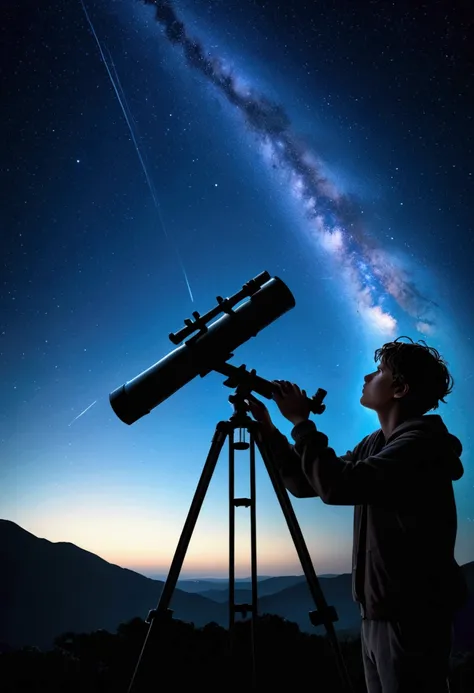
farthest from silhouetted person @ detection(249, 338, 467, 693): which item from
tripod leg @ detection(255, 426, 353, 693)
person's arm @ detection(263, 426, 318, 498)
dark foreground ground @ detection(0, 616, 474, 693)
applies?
dark foreground ground @ detection(0, 616, 474, 693)

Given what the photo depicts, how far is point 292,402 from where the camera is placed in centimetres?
154

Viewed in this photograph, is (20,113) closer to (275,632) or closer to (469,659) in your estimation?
(275,632)

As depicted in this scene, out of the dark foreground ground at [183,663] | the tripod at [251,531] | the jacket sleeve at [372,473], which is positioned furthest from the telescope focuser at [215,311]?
the dark foreground ground at [183,663]

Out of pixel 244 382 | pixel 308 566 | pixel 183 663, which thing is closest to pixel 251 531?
pixel 308 566

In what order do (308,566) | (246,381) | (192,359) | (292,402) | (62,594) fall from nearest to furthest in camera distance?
(292,402) → (308,566) → (246,381) → (192,359) → (62,594)

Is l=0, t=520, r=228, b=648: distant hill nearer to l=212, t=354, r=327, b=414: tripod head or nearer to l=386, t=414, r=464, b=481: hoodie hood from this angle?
l=212, t=354, r=327, b=414: tripod head

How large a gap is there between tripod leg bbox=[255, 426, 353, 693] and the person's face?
0.45 metres

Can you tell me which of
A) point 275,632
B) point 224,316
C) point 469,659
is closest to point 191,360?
point 224,316

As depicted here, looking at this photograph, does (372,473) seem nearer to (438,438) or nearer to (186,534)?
(438,438)

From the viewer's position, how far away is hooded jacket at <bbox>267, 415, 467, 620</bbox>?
4.04ft

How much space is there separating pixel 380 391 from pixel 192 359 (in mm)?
746

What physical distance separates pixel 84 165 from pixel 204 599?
584 cm

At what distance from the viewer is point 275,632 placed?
142 inches

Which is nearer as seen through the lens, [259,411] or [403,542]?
[403,542]
